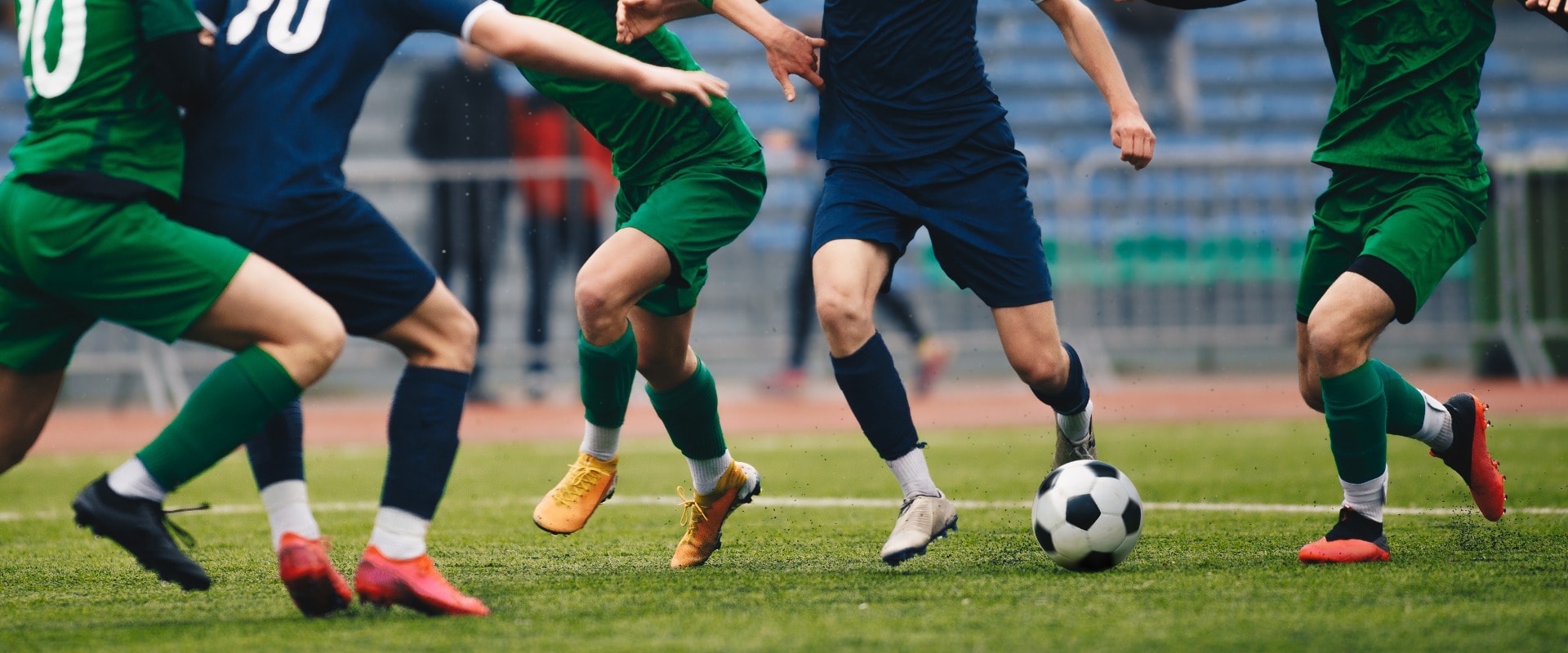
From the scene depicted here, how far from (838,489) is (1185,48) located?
39.8 ft

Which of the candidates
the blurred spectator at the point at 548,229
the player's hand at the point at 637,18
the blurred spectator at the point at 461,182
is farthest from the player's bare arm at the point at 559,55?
the blurred spectator at the point at 461,182

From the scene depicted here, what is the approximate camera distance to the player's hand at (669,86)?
3.61 metres

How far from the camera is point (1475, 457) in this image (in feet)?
16.0

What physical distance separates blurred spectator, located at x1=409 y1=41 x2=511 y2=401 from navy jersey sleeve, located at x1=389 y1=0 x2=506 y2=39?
761 cm

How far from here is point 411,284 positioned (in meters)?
3.59

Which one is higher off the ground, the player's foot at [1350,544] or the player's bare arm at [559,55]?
the player's bare arm at [559,55]

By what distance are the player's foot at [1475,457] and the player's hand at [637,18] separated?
2.78 metres

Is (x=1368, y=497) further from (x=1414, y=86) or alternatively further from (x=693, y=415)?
(x=693, y=415)

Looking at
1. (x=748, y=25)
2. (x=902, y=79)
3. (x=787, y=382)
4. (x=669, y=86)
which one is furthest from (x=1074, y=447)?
(x=787, y=382)

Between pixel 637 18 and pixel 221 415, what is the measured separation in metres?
1.65

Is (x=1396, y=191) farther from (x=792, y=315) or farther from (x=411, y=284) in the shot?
(x=792, y=315)

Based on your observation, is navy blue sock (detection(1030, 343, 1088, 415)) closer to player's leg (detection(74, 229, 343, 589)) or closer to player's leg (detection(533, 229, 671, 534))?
player's leg (detection(533, 229, 671, 534))

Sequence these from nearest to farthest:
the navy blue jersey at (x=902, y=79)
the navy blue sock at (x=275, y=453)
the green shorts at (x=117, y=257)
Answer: the green shorts at (x=117, y=257) → the navy blue sock at (x=275, y=453) → the navy blue jersey at (x=902, y=79)

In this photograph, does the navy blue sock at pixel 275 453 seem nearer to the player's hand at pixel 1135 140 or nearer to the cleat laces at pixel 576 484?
the cleat laces at pixel 576 484
